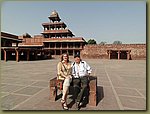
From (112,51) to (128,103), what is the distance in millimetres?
39417

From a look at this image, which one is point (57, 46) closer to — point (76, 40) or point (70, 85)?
point (76, 40)

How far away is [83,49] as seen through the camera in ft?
148

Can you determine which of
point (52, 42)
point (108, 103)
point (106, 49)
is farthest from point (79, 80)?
point (52, 42)

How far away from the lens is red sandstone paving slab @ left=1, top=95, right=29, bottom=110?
419 cm

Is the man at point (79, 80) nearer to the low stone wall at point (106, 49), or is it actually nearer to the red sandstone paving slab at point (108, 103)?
the red sandstone paving slab at point (108, 103)

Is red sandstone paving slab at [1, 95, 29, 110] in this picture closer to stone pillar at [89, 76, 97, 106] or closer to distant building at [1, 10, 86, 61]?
stone pillar at [89, 76, 97, 106]

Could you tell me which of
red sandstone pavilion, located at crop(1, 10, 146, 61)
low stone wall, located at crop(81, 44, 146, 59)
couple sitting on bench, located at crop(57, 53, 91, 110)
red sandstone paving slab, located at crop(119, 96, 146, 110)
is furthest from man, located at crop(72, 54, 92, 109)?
low stone wall, located at crop(81, 44, 146, 59)

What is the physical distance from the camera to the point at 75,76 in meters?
4.59

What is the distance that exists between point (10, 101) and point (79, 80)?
6.77 feet

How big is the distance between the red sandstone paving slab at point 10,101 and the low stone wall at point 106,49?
3966cm

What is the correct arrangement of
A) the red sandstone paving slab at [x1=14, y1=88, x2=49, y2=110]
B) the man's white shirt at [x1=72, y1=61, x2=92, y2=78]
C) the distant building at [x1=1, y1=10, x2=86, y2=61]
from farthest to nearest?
the distant building at [x1=1, y1=10, x2=86, y2=61], the man's white shirt at [x1=72, y1=61, x2=92, y2=78], the red sandstone paving slab at [x1=14, y1=88, x2=49, y2=110]

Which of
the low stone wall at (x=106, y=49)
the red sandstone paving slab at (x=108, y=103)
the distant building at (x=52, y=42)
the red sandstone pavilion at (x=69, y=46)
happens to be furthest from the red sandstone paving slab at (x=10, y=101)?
the low stone wall at (x=106, y=49)

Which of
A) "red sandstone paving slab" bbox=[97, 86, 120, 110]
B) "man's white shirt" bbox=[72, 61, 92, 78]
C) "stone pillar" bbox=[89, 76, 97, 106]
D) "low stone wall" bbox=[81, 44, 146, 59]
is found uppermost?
"low stone wall" bbox=[81, 44, 146, 59]

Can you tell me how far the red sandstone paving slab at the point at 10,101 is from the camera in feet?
13.7
